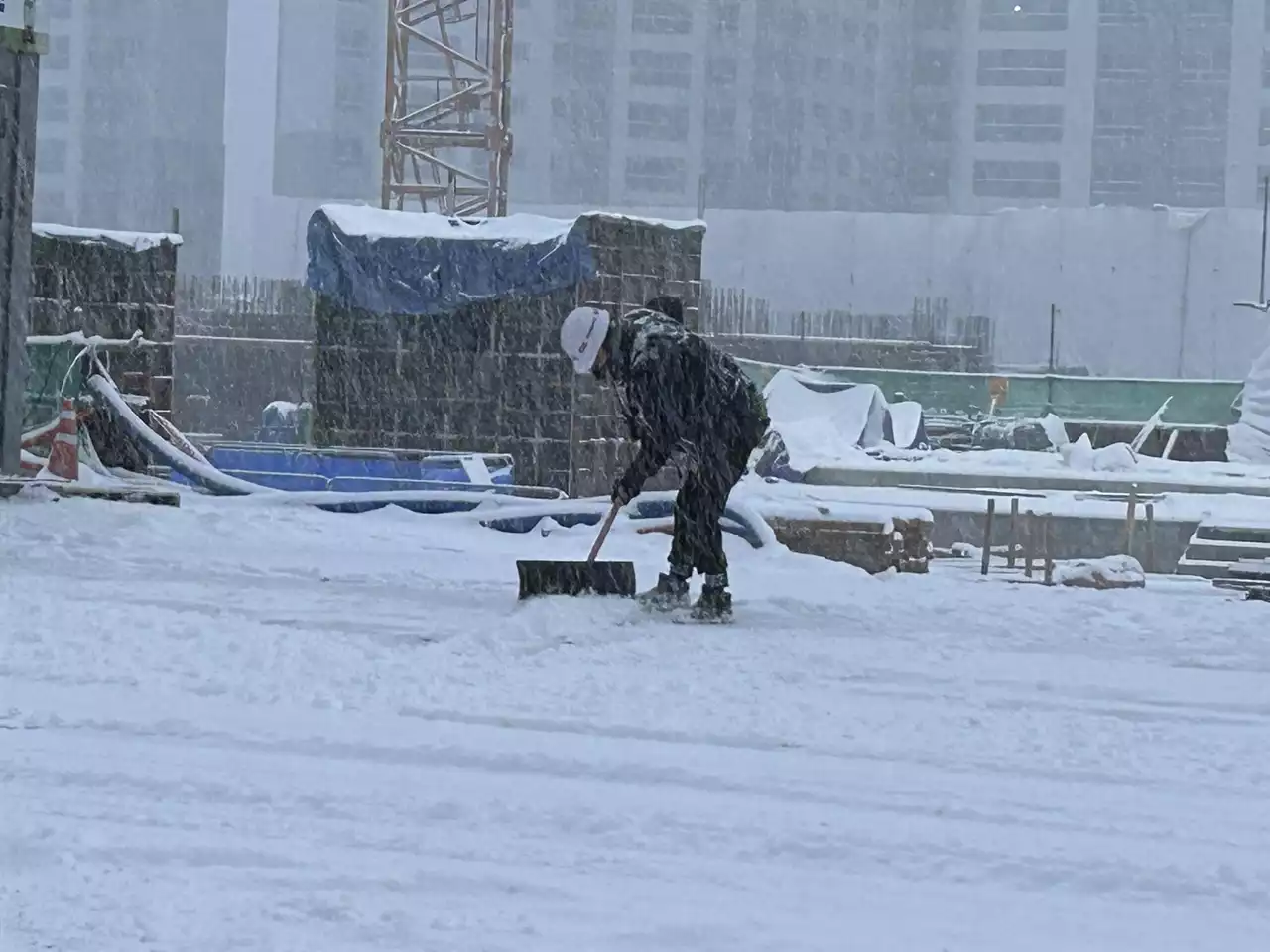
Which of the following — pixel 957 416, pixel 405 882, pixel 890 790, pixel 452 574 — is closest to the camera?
pixel 405 882

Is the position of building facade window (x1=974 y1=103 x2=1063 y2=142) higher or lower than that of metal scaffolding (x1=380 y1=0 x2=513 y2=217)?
higher

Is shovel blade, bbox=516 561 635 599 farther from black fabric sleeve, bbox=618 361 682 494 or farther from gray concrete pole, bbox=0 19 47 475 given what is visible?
gray concrete pole, bbox=0 19 47 475

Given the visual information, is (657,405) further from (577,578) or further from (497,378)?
A: (497,378)

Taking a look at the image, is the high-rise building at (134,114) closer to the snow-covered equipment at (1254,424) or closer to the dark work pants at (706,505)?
the snow-covered equipment at (1254,424)

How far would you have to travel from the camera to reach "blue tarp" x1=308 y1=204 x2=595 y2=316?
15.1m

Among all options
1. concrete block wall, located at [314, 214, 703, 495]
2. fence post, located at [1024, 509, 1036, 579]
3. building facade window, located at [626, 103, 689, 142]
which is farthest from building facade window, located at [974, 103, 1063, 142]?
concrete block wall, located at [314, 214, 703, 495]

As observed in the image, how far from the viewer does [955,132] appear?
8550 centimetres

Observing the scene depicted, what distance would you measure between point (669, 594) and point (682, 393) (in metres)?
0.95

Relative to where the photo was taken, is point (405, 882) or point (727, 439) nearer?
point (405, 882)

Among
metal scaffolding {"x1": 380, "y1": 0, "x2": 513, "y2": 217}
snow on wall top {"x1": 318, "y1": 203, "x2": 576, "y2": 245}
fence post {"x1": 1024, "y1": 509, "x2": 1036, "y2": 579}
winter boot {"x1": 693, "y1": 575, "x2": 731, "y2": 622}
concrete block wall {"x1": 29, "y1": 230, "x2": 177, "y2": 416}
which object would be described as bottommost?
fence post {"x1": 1024, "y1": 509, "x2": 1036, "y2": 579}

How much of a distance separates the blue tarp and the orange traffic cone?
417 cm

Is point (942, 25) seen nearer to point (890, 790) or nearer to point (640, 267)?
point (640, 267)

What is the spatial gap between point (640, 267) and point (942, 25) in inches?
3116

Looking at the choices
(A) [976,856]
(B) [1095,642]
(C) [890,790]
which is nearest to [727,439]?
(B) [1095,642]
